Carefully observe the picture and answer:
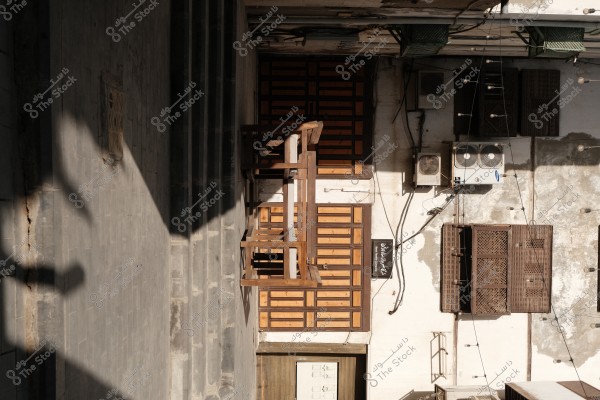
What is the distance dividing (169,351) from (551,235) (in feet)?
27.5

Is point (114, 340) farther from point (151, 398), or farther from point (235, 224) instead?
point (235, 224)

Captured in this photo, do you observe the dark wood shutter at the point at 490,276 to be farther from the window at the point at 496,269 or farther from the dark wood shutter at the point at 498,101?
the dark wood shutter at the point at 498,101

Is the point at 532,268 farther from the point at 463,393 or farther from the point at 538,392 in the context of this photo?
the point at 463,393

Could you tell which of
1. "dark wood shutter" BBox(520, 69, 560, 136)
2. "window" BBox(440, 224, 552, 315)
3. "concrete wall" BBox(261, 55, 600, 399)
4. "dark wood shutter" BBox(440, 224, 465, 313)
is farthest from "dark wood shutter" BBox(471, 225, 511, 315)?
"dark wood shutter" BBox(520, 69, 560, 136)

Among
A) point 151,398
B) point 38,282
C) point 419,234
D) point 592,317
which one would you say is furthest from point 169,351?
point 592,317

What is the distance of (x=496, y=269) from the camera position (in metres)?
11.1

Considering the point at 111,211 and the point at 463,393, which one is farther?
the point at 463,393

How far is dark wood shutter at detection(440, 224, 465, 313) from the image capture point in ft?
37.2

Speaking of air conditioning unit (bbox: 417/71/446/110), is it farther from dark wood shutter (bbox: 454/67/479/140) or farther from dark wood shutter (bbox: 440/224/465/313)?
dark wood shutter (bbox: 440/224/465/313)

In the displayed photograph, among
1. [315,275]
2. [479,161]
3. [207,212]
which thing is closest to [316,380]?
[315,275]

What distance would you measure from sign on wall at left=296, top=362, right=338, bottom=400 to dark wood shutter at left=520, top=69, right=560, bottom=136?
621 cm

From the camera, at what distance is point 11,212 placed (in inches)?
129

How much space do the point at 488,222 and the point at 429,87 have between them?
2.99 metres

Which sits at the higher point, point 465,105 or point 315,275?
point 465,105
